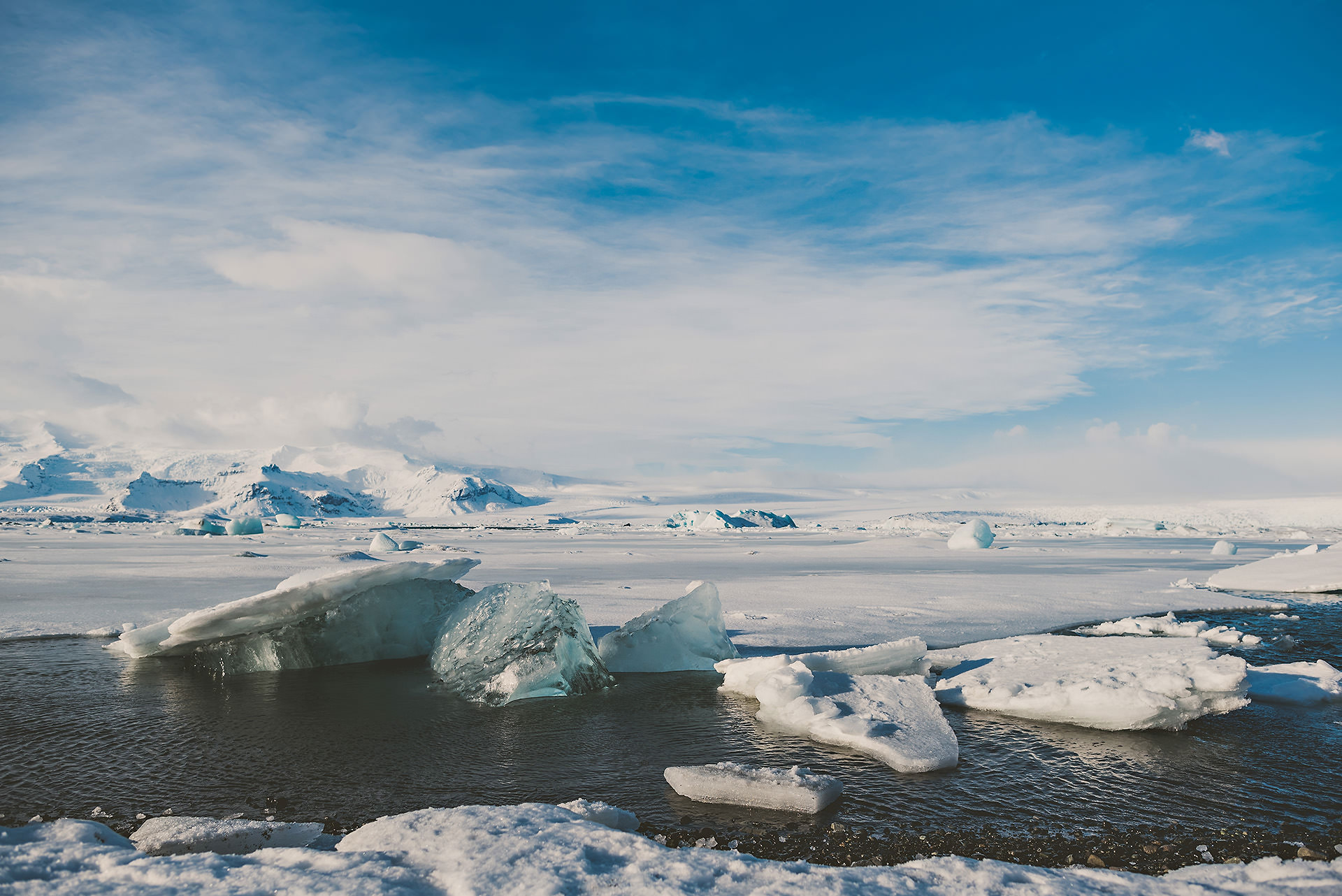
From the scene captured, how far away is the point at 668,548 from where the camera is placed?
3161 centimetres

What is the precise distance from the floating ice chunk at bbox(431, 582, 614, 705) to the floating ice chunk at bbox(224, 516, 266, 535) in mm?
40581

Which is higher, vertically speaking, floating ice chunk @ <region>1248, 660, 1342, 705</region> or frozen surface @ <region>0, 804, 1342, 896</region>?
frozen surface @ <region>0, 804, 1342, 896</region>

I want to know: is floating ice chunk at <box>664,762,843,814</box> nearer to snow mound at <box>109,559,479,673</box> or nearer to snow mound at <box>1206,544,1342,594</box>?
snow mound at <box>109,559,479,673</box>

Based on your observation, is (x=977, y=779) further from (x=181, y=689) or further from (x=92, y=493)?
(x=92, y=493)

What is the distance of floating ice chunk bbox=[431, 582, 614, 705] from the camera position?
6883mm

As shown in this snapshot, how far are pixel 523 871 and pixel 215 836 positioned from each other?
160cm

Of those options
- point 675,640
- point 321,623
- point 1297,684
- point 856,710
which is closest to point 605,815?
point 856,710

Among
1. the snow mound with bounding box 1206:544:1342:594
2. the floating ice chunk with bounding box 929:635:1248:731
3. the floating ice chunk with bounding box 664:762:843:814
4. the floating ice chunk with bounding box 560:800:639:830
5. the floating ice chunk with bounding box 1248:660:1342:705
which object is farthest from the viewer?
the snow mound with bounding box 1206:544:1342:594

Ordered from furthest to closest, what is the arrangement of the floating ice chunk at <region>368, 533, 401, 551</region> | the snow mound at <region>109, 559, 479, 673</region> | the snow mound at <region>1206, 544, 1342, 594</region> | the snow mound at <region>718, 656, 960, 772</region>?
1. the floating ice chunk at <region>368, 533, 401, 551</region>
2. the snow mound at <region>1206, 544, 1342, 594</region>
3. the snow mound at <region>109, 559, 479, 673</region>
4. the snow mound at <region>718, 656, 960, 772</region>

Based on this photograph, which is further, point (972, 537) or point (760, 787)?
point (972, 537)

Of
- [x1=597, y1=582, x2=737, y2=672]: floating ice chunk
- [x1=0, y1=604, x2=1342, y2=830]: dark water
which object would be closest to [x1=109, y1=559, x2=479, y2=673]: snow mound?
[x1=0, y1=604, x2=1342, y2=830]: dark water

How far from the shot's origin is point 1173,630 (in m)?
9.71

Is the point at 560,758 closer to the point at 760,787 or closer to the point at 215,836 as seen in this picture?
the point at 760,787

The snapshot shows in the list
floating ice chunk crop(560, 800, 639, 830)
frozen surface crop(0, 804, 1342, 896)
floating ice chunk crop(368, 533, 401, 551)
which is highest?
frozen surface crop(0, 804, 1342, 896)
